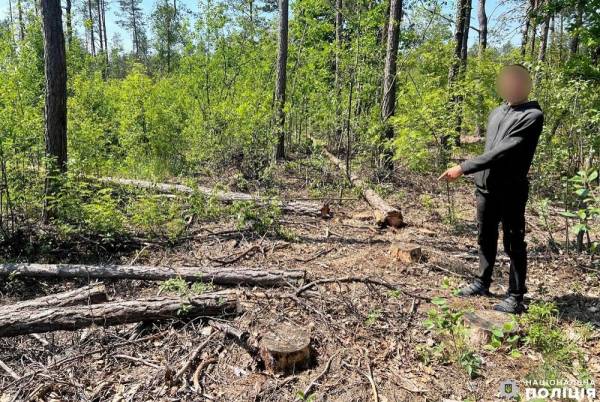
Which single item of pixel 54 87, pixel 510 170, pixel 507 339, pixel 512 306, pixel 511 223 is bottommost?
pixel 507 339

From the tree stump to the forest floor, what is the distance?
76mm

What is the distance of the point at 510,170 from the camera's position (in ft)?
11.7

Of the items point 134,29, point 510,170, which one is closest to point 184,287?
point 510,170

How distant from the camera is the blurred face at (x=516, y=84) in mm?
3539

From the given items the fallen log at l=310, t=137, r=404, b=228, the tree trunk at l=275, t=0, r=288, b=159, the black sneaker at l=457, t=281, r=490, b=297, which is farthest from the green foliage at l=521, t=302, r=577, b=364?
the tree trunk at l=275, t=0, r=288, b=159

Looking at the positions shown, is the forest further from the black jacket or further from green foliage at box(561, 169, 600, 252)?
the black jacket

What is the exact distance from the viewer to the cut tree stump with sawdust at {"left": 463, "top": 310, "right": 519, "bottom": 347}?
3.31m

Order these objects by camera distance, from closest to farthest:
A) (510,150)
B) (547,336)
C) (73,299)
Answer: (547,336) < (510,150) < (73,299)

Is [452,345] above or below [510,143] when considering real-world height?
below

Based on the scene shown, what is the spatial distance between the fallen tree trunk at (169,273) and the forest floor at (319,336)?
0.17 m

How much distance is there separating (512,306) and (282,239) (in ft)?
10.8

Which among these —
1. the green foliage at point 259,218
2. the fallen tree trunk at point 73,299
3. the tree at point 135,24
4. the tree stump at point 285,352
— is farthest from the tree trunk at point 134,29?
the tree stump at point 285,352

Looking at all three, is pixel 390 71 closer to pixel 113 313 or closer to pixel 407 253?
pixel 407 253

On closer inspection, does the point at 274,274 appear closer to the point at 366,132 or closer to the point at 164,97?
the point at 366,132
